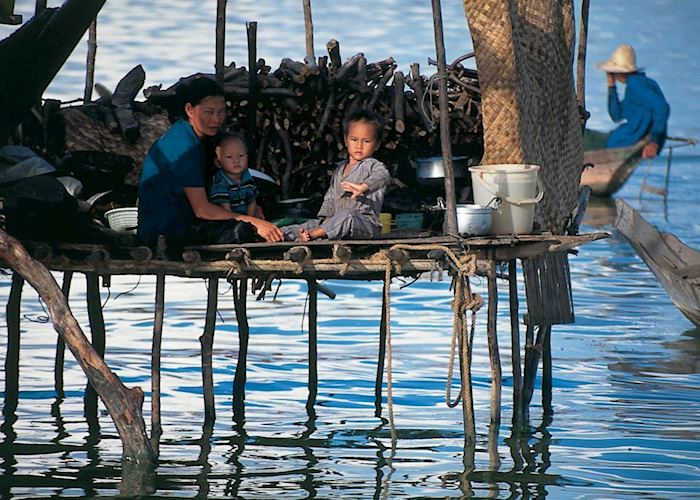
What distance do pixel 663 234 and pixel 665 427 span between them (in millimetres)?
4402

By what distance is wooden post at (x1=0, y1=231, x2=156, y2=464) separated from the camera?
7047 mm

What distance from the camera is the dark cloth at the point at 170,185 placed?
7.54m

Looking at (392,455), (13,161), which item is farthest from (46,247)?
(392,455)

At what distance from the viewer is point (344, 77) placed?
30.3 feet

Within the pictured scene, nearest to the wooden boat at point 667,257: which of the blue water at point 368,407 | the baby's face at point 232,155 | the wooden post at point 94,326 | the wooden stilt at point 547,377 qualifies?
the blue water at point 368,407

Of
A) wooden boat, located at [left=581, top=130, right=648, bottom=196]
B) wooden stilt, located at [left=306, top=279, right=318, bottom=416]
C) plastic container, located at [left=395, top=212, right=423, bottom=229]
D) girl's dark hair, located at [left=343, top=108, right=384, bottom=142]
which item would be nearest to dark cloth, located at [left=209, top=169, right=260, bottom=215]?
girl's dark hair, located at [left=343, top=108, right=384, bottom=142]

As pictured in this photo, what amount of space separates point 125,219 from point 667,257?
6.36m

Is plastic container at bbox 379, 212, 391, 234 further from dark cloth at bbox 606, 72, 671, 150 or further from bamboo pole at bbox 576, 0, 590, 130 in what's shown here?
dark cloth at bbox 606, 72, 671, 150

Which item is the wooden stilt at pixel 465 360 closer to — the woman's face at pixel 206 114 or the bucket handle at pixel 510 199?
the bucket handle at pixel 510 199

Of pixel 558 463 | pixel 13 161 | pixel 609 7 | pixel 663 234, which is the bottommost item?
pixel 558 463

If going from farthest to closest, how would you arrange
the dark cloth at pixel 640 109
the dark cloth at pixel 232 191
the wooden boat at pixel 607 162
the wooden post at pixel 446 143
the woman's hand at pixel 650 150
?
1. the wooden boat at pixel 607 162
2. the woman's hand at pixel 650 150
3. the dark cloth at pixel 640 109
4. the dark cloth at pixel 232 191
5. the wooden post at pixel 446 143

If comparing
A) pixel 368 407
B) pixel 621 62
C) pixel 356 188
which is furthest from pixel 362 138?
pixel 621 62

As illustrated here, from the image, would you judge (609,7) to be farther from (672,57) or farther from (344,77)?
(344,77)

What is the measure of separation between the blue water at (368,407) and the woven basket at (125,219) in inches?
49.6
